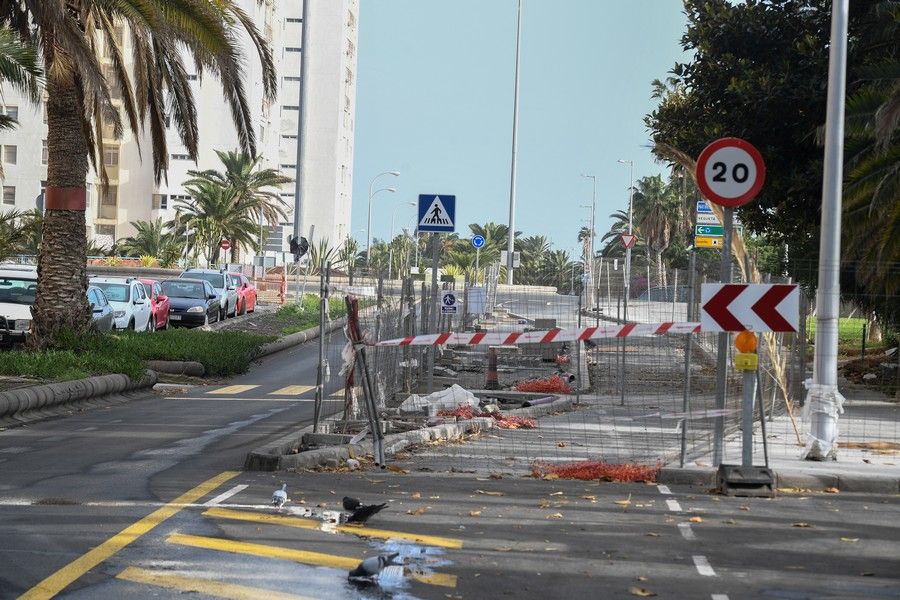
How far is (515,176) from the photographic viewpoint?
67000 millimetres

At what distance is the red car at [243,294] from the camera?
4459cm

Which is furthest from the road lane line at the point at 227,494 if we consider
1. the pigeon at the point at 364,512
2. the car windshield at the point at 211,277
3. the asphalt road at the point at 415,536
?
the car windshield at the point at 211,277

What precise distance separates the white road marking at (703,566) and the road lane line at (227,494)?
3.74 m

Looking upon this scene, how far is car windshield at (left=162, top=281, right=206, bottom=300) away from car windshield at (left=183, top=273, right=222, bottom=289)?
244 cm

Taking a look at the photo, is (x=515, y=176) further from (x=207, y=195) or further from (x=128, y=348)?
(x=128, y=348)

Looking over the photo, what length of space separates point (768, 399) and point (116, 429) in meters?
9.00

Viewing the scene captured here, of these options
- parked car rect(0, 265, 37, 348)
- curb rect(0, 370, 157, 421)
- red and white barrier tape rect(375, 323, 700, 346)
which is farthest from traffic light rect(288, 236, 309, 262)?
red and white barrier tape rect(375, 323, 700, 346)

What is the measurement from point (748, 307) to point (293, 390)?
1297cm

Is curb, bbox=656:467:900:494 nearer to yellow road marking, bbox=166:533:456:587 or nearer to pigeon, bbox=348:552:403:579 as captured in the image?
yellow road marking, bbox=166:533:456:587

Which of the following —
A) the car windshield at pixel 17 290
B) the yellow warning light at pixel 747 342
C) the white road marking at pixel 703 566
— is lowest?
the white road marking at pixel 703 566

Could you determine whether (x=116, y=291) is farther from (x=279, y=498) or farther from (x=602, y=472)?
(x=279, y=498)

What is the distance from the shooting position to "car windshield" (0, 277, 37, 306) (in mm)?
26359

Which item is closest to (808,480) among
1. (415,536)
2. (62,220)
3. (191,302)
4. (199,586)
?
(415,536)

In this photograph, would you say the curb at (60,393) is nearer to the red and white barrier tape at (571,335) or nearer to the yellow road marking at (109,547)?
the red and white barrier tape at (571,335)
